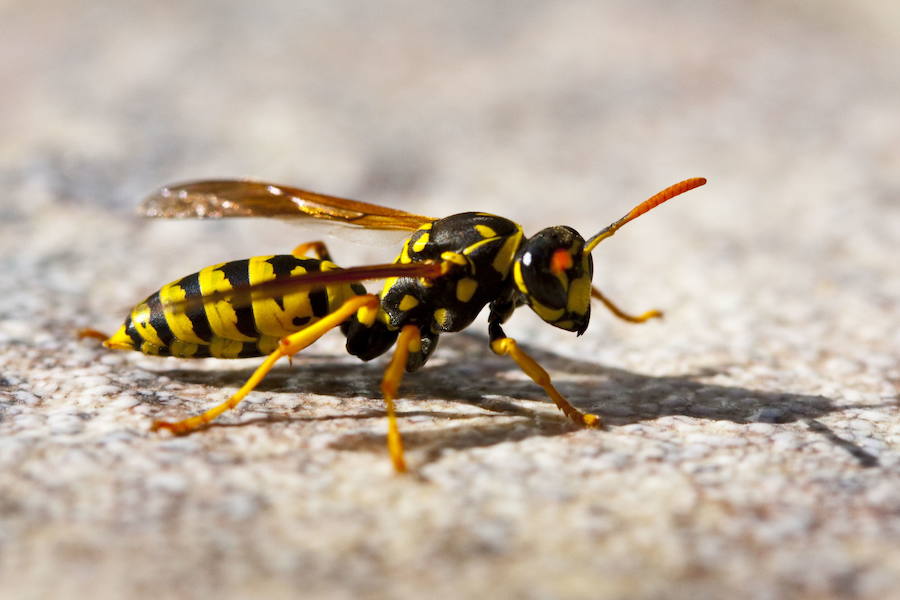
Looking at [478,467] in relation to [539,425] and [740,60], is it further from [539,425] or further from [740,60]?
[740,60]

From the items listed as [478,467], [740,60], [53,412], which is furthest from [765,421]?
[740,60]

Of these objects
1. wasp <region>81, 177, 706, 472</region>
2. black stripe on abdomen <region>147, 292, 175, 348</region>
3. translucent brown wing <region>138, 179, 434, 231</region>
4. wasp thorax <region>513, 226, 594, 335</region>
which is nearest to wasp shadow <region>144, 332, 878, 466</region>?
wasp <region>81, 177, 706, 472</region>

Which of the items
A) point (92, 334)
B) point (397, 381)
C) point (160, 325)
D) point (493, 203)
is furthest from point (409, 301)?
point (493, 203)

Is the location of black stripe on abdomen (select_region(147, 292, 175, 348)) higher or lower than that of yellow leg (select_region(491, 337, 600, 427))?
higher

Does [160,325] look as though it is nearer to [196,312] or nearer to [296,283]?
[196,312]

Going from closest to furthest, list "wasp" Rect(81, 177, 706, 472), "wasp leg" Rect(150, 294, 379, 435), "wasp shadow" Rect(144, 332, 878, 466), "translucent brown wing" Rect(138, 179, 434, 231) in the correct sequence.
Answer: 1. "wasp leg" Rect(150, 294, 379, 435)
2. "wasp shadow" Rect(144, 332, 878, 466)
3. "wasp" Rect(81, 177, 706, 472)
4. "translucent brown wing" Rect(138, 179, 434, 231)

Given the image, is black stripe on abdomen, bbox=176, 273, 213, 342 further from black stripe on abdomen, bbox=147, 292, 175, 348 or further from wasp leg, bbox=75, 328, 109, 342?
wasp leg, bbox=75, 328, 109, 342

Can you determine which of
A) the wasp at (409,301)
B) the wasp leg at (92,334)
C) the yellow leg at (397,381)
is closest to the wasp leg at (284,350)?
the wasp at (409,301)

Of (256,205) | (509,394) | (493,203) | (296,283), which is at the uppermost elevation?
(493,203)

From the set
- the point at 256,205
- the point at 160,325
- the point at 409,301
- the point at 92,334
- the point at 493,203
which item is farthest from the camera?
the point at 493,203
